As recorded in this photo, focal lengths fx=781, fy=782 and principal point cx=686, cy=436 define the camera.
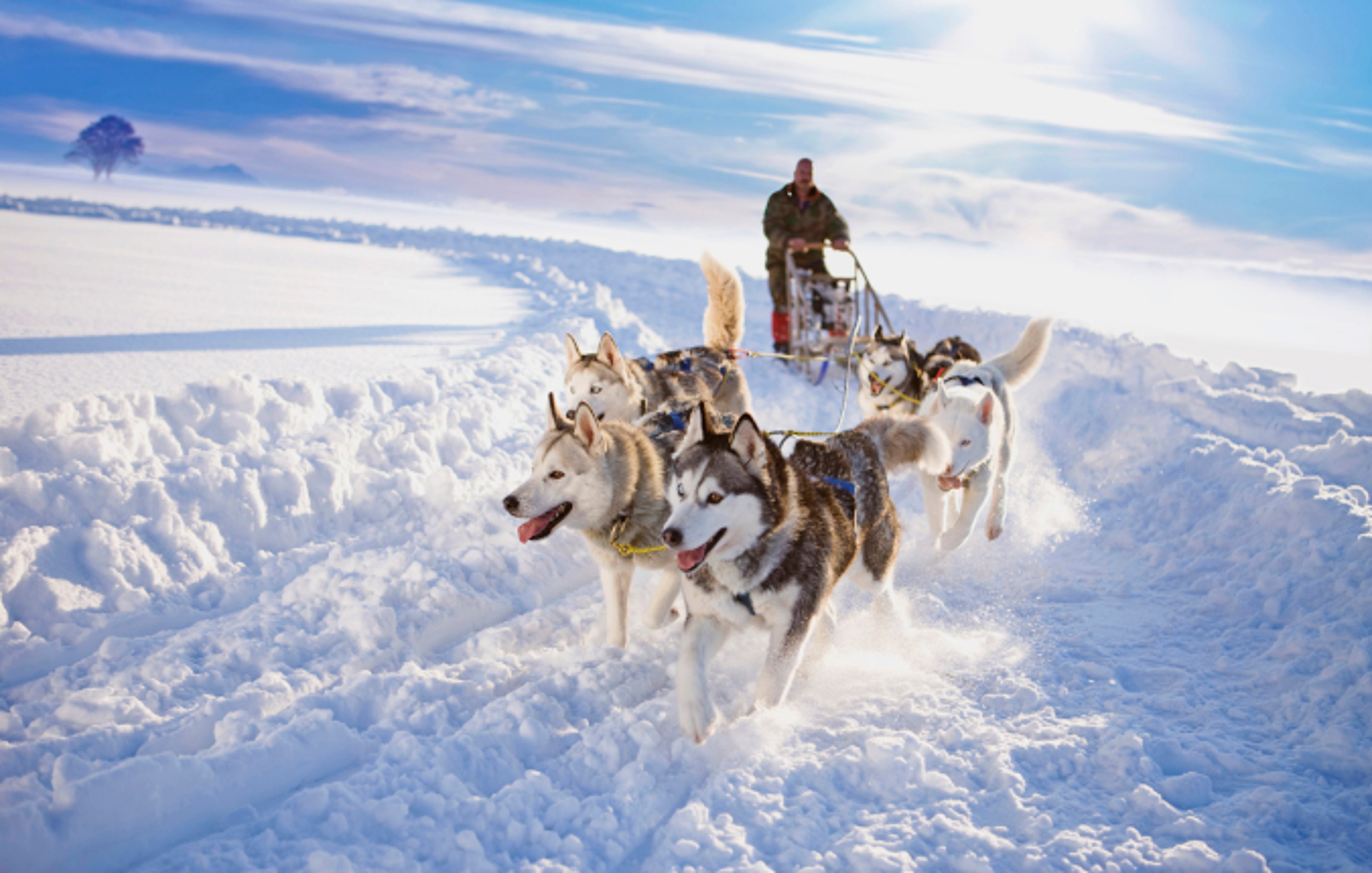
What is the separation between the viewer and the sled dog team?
8.73 feet

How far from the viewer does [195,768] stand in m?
2.30

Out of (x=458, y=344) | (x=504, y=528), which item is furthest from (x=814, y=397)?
(x=504, y=528)

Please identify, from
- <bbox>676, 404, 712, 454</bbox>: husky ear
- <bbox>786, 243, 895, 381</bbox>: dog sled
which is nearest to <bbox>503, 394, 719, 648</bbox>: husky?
<bbox>676, 404, 712, 454</bbox>: husky ear

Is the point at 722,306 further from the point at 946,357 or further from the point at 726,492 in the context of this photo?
the point at 726,492

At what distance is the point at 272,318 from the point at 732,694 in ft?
25.8

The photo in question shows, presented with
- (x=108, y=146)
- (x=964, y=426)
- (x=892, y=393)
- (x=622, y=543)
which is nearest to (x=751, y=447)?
(x=622, y=543)

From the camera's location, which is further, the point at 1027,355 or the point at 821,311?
the point at 821,311

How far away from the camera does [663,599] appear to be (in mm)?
3391

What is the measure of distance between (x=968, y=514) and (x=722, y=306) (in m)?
2.34

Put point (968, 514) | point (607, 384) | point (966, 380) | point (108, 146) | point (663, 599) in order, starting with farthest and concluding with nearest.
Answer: point (108, 146)
point (966, 380)
point (607, 384)
point (968, 514)
point (663, 599)

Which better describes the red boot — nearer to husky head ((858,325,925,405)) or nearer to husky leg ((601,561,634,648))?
husky head ((858,325,925,405))

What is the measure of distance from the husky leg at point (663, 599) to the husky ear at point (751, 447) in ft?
2.89

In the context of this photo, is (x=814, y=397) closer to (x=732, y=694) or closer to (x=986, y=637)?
(x=986, y=637)

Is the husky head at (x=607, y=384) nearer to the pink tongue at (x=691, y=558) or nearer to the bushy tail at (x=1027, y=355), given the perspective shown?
the pink tongue at (x=691, y=558)
